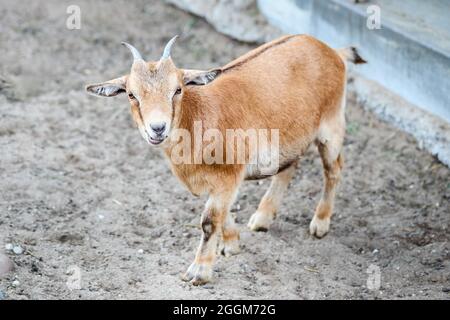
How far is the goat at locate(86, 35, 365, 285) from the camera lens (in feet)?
21.4

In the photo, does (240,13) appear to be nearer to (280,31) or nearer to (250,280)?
(280,31)

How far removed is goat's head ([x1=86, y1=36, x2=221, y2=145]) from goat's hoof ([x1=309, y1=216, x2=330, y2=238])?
2.06m

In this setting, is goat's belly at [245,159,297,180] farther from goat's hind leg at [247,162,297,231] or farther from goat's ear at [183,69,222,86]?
goat's ear at [183,69,222,86]

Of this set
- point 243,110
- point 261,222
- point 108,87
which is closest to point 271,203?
point 261,222

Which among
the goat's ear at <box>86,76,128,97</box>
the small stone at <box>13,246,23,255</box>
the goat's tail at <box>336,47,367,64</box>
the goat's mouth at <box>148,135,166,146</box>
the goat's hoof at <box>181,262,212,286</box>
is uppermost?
the goat's tail at <box>336,47,367,64</box>

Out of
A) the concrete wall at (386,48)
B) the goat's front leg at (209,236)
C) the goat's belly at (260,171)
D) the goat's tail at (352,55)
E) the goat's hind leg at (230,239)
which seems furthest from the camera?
the concrete wall at (386,48)

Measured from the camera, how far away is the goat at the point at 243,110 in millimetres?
6520

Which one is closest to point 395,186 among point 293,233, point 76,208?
point 293,233

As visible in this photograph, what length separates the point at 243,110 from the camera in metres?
7.11

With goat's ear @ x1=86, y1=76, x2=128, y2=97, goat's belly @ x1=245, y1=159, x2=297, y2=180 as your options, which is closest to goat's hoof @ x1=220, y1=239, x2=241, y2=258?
goat's belly @ x1=245, y1=159, x2=297, y2=180

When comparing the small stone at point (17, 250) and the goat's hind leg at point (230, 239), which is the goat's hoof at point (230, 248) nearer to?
the goat's hind leg at point (230, 239)

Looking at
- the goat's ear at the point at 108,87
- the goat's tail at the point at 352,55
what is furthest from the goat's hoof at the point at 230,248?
the goat's tail at the point at 352,55
